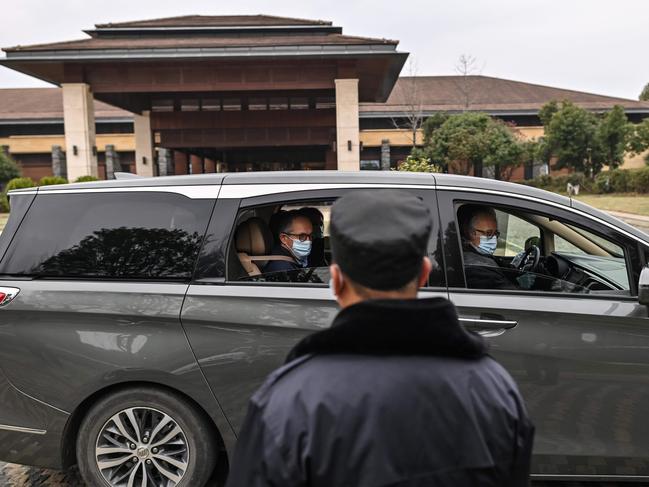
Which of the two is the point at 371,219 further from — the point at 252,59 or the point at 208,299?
the point at 252,59

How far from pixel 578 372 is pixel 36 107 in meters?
62.3

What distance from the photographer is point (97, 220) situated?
305cm

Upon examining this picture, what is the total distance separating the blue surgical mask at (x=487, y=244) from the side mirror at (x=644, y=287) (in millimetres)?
1003

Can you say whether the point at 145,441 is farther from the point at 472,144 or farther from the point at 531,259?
the point at 472,144

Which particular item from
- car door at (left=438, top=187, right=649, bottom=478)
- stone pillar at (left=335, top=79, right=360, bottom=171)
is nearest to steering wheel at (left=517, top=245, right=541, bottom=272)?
car door at (left=438, top=187, right=649, bottom=478)

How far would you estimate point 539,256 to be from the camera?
3967mm


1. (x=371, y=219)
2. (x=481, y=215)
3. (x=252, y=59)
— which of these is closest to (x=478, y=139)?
(x=252, y=59)

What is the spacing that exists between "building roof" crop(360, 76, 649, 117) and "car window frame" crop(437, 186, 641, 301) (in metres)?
47.3

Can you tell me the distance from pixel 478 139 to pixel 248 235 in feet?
118

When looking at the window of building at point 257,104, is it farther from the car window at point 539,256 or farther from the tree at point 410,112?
the car window at point 539,256

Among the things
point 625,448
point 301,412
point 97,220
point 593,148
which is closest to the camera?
point 301,412

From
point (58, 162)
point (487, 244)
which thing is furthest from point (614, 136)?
point (58, 162)

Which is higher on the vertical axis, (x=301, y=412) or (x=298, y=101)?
(x=298, y=101)

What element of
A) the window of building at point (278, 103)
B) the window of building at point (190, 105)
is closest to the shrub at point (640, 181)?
the window of building at point (278, 103)
